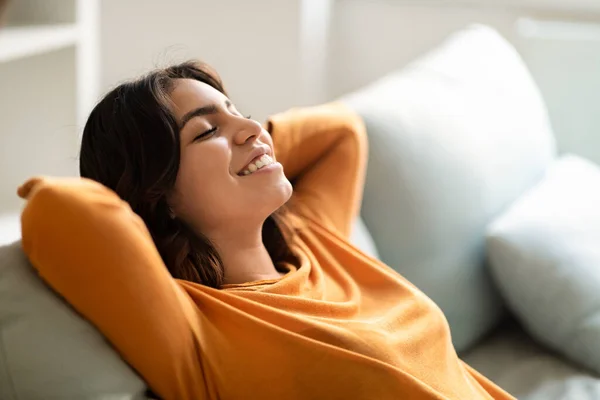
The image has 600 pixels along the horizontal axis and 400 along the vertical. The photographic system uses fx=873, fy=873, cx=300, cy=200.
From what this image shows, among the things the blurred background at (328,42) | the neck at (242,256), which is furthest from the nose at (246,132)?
the blurred background at (328,42)

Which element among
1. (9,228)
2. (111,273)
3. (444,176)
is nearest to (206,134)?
(111,273)

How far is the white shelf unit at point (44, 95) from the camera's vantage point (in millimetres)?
1674

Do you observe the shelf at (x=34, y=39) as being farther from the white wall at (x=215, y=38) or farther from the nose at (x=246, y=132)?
the white wall at (x=215, y=38)

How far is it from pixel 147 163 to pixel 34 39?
0.48 meters

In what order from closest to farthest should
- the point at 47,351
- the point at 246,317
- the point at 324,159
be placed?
the point at 47,351 → the point at 246,317 → the point at 324,159

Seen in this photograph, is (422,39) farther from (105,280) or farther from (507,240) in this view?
(105,280)

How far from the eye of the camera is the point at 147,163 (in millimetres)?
1168

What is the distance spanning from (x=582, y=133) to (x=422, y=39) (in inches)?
24.6

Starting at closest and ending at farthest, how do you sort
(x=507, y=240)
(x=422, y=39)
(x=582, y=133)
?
(x=507, y=240) < (x=582, y=133) < (x=422, y=39)

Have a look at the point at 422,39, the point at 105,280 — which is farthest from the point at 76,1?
the point at 422,39

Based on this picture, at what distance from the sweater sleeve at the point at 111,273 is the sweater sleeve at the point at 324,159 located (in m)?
0.50

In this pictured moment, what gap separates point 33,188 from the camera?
1007mm

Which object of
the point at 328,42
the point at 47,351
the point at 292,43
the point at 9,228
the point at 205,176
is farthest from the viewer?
the point at 328,42

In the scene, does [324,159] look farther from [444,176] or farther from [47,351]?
[47,351]
